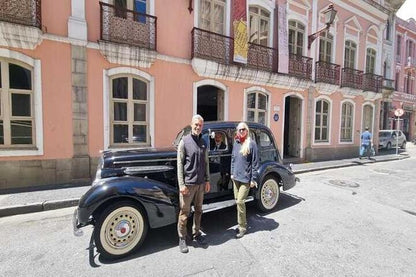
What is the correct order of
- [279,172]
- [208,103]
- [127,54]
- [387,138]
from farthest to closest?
1. [387,138]
2. [208,103]
3. [127,54]
4. [279,172]

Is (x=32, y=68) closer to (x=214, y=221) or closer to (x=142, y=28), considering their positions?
(x=142, y=28)

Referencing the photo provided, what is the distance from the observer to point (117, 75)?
734cm

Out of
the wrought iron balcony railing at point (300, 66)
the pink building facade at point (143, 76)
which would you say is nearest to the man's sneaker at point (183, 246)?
the pink building facade at point (143, 76)

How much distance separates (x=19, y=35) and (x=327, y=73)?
13430mm

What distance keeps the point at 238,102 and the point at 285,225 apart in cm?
654

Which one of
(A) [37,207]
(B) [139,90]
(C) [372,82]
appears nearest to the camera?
(A) [37,207]

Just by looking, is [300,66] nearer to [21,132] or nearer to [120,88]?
[120,88]

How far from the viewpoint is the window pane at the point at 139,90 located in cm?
774

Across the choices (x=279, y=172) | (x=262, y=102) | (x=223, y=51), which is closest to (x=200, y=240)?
(x=279, y=172)

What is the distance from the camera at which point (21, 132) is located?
638 centimetres

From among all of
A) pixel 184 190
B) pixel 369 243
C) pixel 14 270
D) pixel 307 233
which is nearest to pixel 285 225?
pixel 307 233

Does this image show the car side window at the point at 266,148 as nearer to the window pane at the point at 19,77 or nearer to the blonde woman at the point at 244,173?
the blonde woman at the point at 244,173

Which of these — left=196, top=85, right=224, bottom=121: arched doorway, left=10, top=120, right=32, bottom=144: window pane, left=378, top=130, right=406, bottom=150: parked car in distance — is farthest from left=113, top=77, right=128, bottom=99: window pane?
left=378, top=130, right=406, bottom=150: parked car in distance

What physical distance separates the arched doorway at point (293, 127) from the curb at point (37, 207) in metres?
10.3
